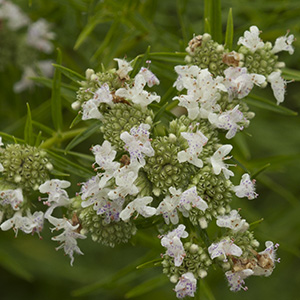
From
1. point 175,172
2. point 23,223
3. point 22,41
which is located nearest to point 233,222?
point 175,172

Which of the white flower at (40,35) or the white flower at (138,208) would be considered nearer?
the white flower at (138,208)

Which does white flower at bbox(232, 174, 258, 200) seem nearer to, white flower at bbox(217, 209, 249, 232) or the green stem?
white flower at bbox(217, 209, 249, 232)

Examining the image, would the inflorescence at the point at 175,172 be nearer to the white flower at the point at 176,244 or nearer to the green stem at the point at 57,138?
the white flower at the point at 176,244

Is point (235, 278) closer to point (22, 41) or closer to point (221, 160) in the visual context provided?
point (221, 160)

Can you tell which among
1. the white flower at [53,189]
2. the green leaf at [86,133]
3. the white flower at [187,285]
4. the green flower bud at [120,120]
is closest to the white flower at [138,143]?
the green flower bud at [120,120]

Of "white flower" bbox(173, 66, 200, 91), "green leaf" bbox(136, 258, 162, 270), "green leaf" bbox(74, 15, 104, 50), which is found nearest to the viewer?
"green leaf" bbox(136, 258, 162, 270)

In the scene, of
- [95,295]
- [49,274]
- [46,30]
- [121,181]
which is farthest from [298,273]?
[46,30]

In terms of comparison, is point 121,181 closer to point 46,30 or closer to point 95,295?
point 46,30

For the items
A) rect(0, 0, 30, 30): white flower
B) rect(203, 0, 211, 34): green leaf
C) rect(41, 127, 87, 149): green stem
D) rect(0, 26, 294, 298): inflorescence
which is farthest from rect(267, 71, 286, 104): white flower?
rect(0, 0, 30, 30): white flower
